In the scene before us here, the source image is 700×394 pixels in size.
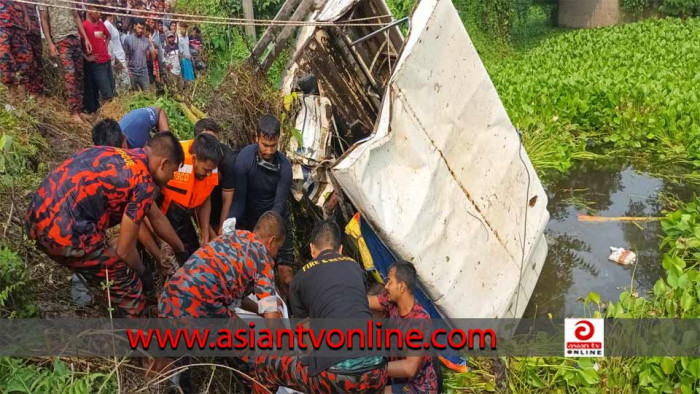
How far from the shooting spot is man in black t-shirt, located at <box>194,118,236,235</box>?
4.06 metres

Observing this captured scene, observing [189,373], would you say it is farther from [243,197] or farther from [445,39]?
[445,39]

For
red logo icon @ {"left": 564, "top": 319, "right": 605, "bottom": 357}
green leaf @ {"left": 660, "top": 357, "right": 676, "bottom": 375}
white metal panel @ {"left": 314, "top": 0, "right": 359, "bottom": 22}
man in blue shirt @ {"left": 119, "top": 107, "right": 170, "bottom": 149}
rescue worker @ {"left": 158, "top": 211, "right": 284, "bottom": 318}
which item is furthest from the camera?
white metal panel @ {"left": 314, "top": 0, "right": 359, "bottom": 22}

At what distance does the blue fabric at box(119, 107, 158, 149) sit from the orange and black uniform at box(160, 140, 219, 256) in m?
0.60

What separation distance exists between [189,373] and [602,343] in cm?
293

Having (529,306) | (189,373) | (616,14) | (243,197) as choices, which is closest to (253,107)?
(243,197)

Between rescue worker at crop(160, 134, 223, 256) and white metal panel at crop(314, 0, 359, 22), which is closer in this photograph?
rescue worker at crop(160, 134, 223, 256)

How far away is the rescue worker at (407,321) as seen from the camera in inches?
133

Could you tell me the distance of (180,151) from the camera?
3318 mm

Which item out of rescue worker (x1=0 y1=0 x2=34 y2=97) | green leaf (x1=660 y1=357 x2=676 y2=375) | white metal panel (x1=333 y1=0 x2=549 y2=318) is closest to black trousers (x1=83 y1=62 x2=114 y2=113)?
rescue worker (x1=0 y1=0 x2=34 y2=97)

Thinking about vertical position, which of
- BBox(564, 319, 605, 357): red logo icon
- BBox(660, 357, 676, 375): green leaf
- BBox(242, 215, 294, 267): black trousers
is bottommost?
BBox(564, 319, 605, 357): red logo icon

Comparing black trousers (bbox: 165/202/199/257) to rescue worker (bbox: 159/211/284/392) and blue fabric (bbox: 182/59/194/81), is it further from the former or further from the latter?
blue fabric (bbox: 182/59/194/81)

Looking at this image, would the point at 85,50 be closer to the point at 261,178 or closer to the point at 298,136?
the point at 298,136

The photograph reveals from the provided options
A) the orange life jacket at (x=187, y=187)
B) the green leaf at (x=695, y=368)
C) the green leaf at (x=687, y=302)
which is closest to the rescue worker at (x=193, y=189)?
the orange life jacket at (x=187, y=187)

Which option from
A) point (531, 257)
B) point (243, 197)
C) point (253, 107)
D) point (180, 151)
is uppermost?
point (180, 151)
